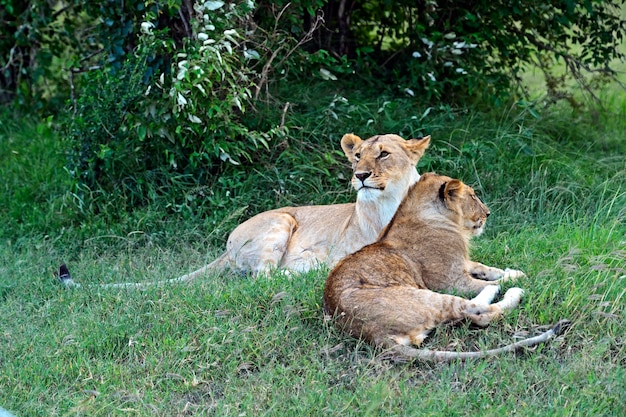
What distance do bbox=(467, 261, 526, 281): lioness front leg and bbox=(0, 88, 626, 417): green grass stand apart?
11 centimetres

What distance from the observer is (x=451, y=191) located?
180 inches

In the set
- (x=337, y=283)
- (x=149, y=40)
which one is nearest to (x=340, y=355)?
(x=337, y=283)

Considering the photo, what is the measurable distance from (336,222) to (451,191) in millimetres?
1085

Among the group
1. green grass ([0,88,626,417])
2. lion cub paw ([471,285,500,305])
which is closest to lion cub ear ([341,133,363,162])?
green grass ([0,88,626,417])

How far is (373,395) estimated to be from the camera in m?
3.62

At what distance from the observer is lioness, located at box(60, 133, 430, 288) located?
16.3ft

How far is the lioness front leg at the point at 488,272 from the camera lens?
180 inches

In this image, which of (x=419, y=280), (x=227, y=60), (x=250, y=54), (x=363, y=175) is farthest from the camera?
(x=250, y=54)

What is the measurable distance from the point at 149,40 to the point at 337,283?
242 cm

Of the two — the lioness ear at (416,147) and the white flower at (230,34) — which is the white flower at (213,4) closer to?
the white flower at (230,34)

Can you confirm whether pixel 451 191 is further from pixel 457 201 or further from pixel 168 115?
pixel 168 115

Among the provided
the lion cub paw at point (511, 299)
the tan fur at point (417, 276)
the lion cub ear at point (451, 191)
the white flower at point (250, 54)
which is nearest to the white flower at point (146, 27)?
the white flower at point (250, 54)

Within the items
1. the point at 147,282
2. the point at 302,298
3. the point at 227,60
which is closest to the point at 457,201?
the point at 302,298

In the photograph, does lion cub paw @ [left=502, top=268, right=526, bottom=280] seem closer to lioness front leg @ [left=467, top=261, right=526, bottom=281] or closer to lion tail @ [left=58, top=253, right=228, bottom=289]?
lioness front leg @ [left=467, top=261, right=526, bottom=281]
